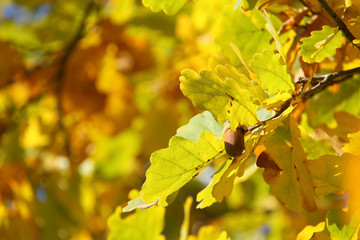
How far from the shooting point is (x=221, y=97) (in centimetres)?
60

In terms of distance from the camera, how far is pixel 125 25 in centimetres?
203

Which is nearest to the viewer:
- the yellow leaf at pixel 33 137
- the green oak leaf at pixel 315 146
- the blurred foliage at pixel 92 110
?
the green oak leaf at pixel 315 146

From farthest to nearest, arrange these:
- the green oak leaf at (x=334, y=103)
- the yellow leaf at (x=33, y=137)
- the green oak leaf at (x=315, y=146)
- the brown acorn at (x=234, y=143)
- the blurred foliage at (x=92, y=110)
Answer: the yellow leaf at (x=33, y=137)
the blurred foliage at (x=92, y=110)
the green oak leaf at (x=334, y=103)
the green oak leaf at (x=315, y=146)
the brown acorn at (x=234, y=143)

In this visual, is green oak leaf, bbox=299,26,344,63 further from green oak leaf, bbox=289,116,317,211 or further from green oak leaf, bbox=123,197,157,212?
green oak leaf, bbox=123,197,157,212

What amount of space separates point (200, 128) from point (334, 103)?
0.30 metres

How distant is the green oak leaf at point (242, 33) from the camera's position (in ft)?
2.57

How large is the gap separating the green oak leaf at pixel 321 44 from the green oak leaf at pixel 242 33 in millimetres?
132

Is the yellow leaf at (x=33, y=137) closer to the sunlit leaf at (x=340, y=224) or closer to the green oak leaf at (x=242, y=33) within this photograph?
→ the green oak leaf at (x=242, y=33)

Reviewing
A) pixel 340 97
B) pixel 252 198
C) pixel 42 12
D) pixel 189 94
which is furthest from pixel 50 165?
pixel 189 94

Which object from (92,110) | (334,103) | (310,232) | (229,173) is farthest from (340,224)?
(92,110)

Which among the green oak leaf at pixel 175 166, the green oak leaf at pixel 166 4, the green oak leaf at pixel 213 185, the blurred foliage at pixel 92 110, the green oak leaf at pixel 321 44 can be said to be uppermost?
Result: the green oak leaf at pixel 166 4

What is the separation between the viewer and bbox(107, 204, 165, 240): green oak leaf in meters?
0.81

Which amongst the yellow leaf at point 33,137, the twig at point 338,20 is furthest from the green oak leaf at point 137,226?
the yellow leaf at point 33,137

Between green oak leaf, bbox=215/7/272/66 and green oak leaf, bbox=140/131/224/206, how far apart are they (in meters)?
0.20
